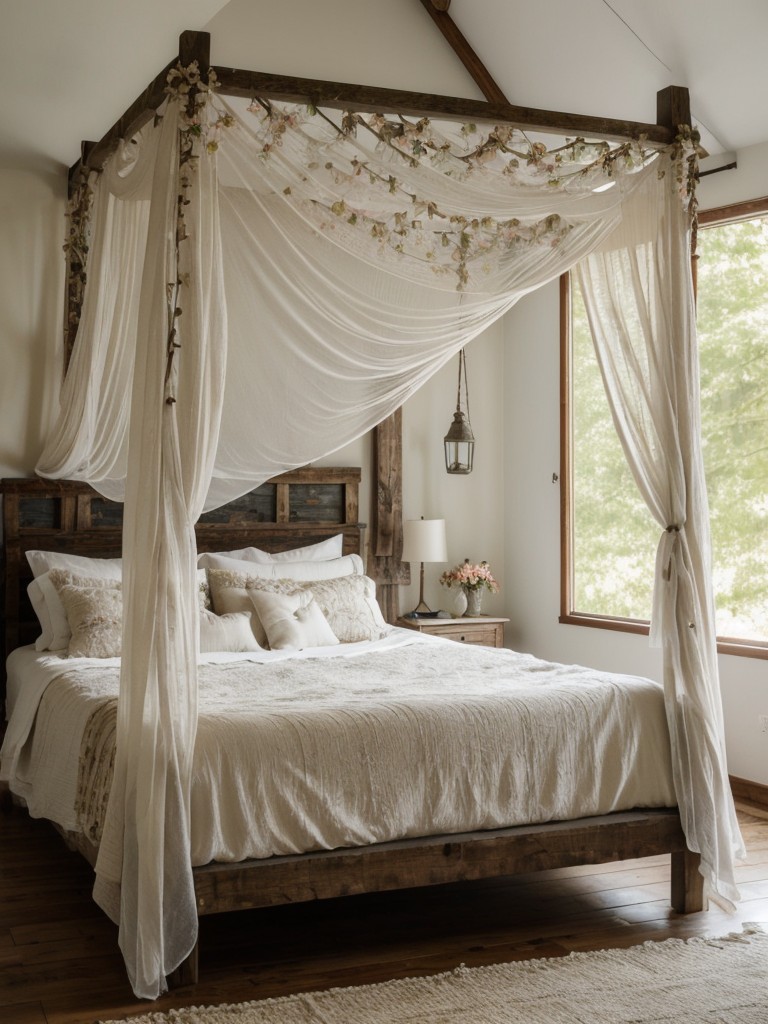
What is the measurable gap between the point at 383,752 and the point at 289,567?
2.34 meters

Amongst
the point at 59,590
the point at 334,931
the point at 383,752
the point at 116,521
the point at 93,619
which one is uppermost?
the point at 116,521

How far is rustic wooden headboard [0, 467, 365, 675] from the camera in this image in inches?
205

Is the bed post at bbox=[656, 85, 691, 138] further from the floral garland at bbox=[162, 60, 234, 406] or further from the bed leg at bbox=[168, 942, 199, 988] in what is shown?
the bed leg at bbox=[168, 942, 199, 988]

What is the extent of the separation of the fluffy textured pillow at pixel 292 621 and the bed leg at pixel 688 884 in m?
1.92

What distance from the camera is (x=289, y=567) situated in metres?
5.55

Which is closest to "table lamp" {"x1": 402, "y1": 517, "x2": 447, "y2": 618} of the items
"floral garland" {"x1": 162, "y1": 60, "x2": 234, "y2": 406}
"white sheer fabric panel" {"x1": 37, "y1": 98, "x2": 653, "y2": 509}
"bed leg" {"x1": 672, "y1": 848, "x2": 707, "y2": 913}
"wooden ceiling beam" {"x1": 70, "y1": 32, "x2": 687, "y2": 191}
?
"white sheer fabric panel" {"x1": 37, "y1": 98, "x2": 653, "y2": 509}

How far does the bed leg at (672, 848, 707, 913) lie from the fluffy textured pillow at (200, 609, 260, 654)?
2.03 meters

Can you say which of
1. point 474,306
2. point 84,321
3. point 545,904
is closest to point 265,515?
point 84,321

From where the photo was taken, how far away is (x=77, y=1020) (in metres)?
2.87

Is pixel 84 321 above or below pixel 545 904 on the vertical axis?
above

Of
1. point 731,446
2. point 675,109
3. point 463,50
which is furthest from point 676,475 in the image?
point 463,50

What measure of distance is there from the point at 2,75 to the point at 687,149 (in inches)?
103

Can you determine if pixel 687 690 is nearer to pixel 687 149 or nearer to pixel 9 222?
pixel 687 149

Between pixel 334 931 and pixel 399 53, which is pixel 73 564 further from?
pixel 399 53
